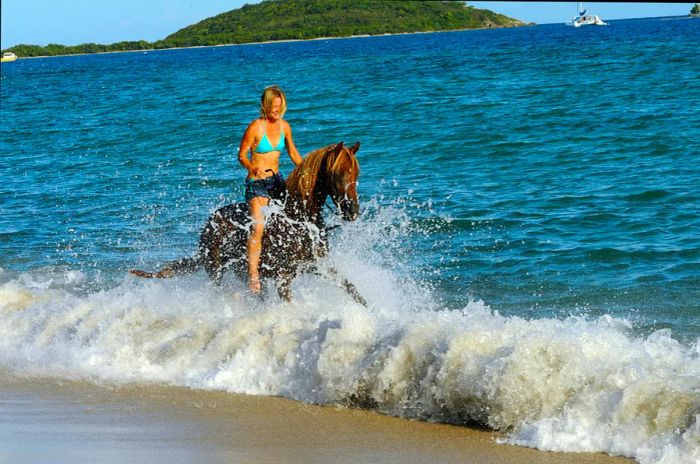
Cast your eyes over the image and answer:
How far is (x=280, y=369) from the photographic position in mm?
7461

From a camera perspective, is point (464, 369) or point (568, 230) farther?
point (568, 230)

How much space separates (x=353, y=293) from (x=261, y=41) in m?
160

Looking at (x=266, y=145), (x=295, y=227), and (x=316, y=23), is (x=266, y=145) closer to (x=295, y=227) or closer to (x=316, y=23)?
(x=295, y=227)

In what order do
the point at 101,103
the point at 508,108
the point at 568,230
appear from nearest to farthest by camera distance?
the point at 568,230
the point at 508,108
the point at 101,103

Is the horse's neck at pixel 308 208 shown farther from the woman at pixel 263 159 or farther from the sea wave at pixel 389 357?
the sea wave at pixel 389 357

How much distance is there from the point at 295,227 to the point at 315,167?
0.57m

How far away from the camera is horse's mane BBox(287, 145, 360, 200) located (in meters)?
7.62

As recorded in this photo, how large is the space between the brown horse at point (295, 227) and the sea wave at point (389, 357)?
27 cm

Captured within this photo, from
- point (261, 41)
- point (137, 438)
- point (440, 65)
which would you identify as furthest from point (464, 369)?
point (261, 41)

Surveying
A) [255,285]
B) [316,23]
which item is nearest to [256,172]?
[255,285]

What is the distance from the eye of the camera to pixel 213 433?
6.29m

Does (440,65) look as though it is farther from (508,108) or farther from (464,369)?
(464,369)

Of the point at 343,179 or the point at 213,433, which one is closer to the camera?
the point at 213,433

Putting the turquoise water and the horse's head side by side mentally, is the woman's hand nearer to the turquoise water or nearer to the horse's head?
the horse's head
